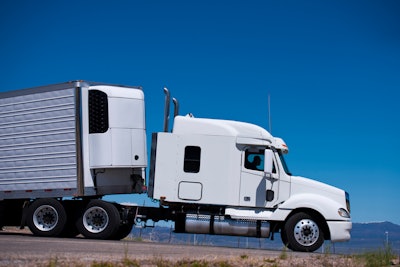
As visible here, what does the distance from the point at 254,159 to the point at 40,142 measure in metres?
5.99

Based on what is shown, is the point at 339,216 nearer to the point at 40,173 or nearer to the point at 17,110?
the point at 40,173

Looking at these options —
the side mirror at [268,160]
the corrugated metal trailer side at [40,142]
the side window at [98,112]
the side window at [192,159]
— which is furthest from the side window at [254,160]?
the corrugated metal trailer side at [40,142]

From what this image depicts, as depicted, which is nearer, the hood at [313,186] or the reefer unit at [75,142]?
the hood at [313,186]

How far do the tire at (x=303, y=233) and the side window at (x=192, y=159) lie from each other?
110 inches

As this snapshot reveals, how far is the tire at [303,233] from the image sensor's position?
15867mm

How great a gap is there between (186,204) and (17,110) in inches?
→ 221

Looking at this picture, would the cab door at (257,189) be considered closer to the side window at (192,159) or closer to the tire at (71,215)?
the side window at (192,159)

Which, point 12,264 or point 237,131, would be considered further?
point 237,131

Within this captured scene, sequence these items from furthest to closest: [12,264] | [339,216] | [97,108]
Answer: [97,108] < [339,216] < [12,264]

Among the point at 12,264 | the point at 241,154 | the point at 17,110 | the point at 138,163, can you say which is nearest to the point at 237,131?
the point at 241,154

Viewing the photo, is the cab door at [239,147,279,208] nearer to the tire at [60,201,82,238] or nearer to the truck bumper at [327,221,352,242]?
the truck bumper at [327,221,352,242]

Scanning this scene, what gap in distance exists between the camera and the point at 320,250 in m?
16.8

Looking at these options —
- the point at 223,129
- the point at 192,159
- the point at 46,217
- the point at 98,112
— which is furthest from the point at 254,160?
the point at 46,217

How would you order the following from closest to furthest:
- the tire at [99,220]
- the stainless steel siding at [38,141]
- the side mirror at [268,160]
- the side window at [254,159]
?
the side mirror at [268,160] → the side window at [254,159] → the tire at [99,220] → the stainless steel siding at [38,141]
